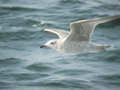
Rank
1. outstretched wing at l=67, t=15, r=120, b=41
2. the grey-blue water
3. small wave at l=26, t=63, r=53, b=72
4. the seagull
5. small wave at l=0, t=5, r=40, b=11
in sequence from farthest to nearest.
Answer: small wave at l=0, t=5, r=40, b=11, small wave at l=26, t=63, r=53, b=72, the grey-blue water, the seagull, outstretched wing at l=67, t=15, r=120, b=41

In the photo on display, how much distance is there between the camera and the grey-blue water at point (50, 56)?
1284cm

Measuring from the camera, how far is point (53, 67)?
1367cm

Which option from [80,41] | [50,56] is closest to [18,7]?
[50,56]

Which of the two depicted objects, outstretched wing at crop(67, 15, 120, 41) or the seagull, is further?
the seagull

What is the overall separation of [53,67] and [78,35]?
10.7 ft

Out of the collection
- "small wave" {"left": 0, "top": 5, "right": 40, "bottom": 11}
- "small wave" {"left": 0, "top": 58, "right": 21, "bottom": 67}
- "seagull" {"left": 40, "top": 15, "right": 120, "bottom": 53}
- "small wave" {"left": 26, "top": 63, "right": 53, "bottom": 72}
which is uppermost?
"small wave" {"left": 0, "top": 5, "right": 40, "bottom": 11}

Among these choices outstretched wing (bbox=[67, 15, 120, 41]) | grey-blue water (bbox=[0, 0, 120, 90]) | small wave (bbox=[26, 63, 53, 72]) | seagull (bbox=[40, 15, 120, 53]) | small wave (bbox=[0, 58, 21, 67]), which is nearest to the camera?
outstretched wing (bbox=[67, 15, 120, 41])

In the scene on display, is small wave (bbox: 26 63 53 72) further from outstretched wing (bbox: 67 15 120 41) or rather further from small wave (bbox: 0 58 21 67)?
outstretched wing (bbox: 67 15 120 41)

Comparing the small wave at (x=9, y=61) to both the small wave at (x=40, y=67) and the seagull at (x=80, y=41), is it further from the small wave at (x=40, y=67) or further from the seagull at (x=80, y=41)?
the seagull at (x=80, y=41)

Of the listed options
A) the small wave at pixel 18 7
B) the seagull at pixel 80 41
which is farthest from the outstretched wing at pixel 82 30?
the small wave at pixel 18 7

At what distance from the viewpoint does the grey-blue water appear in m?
12.8

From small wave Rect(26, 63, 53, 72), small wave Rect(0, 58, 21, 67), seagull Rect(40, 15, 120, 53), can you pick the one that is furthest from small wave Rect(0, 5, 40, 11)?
seagull Rect(40, 15, 120, 53)

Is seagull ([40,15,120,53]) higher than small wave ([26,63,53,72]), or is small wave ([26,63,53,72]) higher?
seagull ([40,15,120,53])

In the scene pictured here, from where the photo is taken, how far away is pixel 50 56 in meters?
14.1
